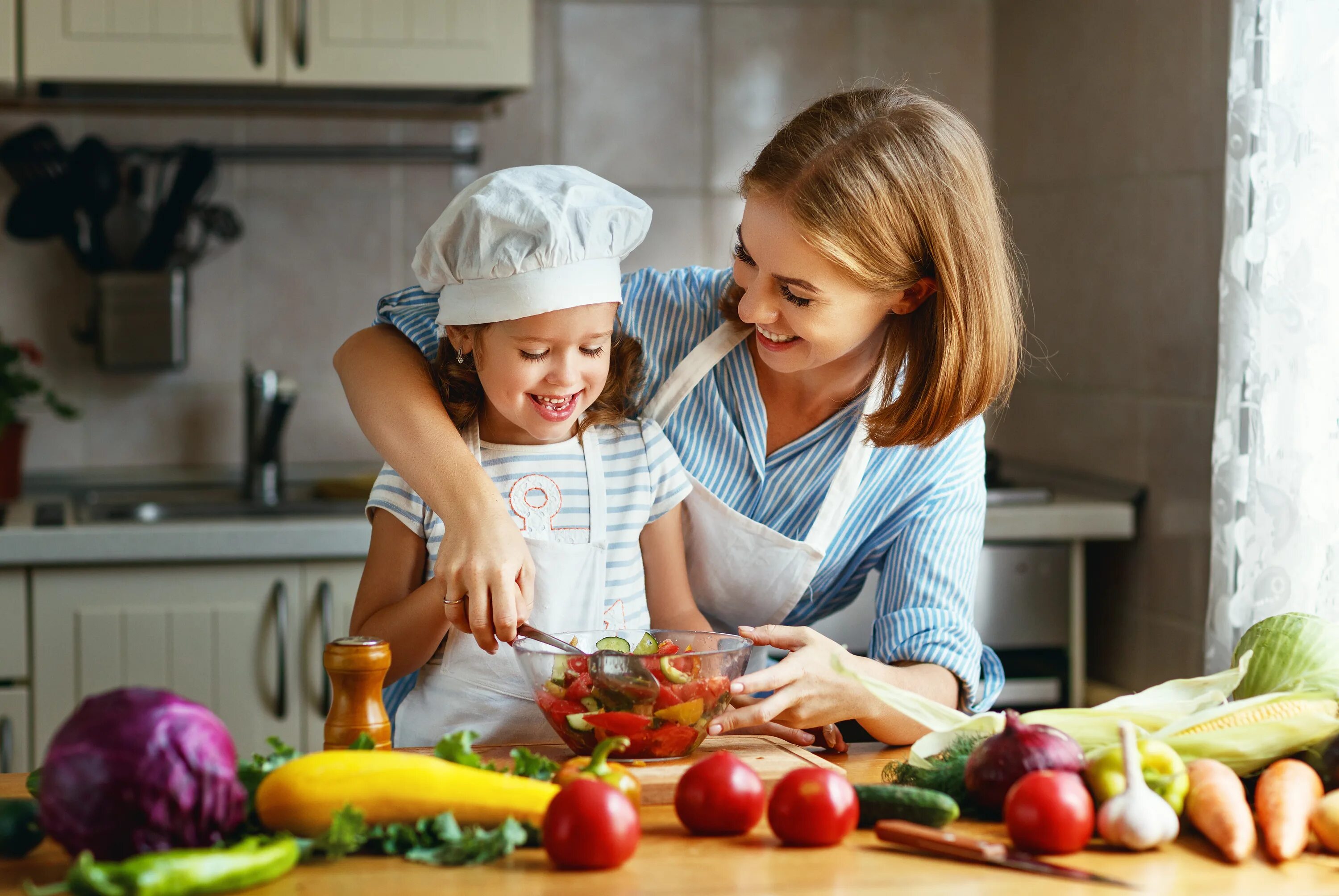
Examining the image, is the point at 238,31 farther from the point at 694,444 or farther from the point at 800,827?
the point at 800,827

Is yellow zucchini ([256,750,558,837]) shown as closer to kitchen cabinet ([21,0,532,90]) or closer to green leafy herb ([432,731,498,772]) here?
green leafy herb ([432,731,498,772])

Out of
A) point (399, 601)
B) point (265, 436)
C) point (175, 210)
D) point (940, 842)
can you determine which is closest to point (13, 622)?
point (265, 436)

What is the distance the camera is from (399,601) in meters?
1.33

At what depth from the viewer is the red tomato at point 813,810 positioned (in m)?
0.94

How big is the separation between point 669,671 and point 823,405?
0.54m

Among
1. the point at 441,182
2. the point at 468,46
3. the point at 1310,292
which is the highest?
the point at 468,46

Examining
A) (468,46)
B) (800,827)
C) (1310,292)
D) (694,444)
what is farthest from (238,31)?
(800,827)

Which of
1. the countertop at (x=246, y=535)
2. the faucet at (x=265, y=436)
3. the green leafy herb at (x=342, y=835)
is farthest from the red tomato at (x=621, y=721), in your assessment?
the faucet at (x=265, y=436)

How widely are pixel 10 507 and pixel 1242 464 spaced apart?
6.35ft

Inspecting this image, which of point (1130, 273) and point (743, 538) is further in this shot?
point (1130, 273)

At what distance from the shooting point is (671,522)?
57.1 inches

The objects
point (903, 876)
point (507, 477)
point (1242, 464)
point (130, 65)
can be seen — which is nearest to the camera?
point (903, 876)

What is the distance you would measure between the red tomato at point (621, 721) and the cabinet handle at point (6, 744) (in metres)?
1.44

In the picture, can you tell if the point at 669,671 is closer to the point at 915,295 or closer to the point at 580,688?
the point at 580,688
